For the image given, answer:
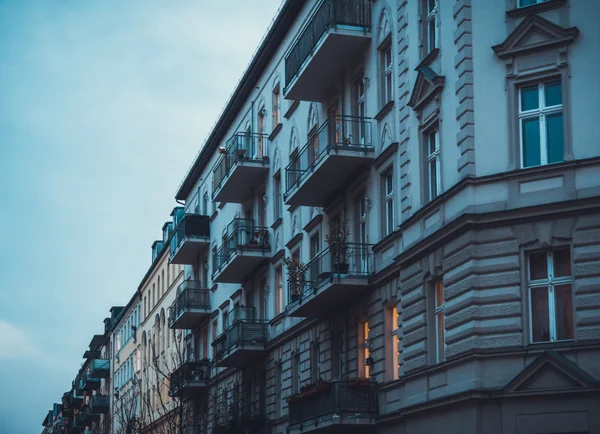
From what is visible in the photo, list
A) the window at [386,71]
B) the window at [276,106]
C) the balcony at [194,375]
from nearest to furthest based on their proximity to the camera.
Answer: the window at [386,71] < the window at [276,106] < the balcony at [194,375]

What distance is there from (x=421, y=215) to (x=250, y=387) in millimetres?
20268

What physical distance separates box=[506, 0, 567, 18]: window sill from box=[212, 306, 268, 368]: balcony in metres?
20.6

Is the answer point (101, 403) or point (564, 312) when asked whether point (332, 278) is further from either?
point (101, 403)

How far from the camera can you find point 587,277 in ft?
69.1

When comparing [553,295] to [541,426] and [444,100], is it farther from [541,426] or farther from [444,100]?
[444,100]

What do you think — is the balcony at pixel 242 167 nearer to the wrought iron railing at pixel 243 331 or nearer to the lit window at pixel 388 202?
the wrought iron railing at pixel 243 331

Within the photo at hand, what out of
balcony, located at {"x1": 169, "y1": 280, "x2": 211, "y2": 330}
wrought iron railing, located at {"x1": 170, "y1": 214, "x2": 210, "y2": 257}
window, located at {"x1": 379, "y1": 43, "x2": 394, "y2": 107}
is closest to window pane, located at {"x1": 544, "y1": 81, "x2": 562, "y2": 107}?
window, located at {"x1": 379, "y1": 43, "x2": 394, "y2": 107}

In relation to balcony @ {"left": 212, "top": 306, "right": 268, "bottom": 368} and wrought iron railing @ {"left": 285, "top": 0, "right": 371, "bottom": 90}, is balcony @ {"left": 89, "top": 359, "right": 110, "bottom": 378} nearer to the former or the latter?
balcony @ {"left": 212, "top": 306, "right": 268, "bottom": 368}

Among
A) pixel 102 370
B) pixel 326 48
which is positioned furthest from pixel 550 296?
pixel 102 370

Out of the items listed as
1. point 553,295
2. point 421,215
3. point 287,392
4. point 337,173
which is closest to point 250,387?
point 287,392

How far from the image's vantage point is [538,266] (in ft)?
72.3

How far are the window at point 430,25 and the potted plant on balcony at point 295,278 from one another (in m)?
9.48

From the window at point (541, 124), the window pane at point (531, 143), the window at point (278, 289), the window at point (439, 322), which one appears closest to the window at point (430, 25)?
the window at point (541, 124)

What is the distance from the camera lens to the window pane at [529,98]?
74.2 feet
